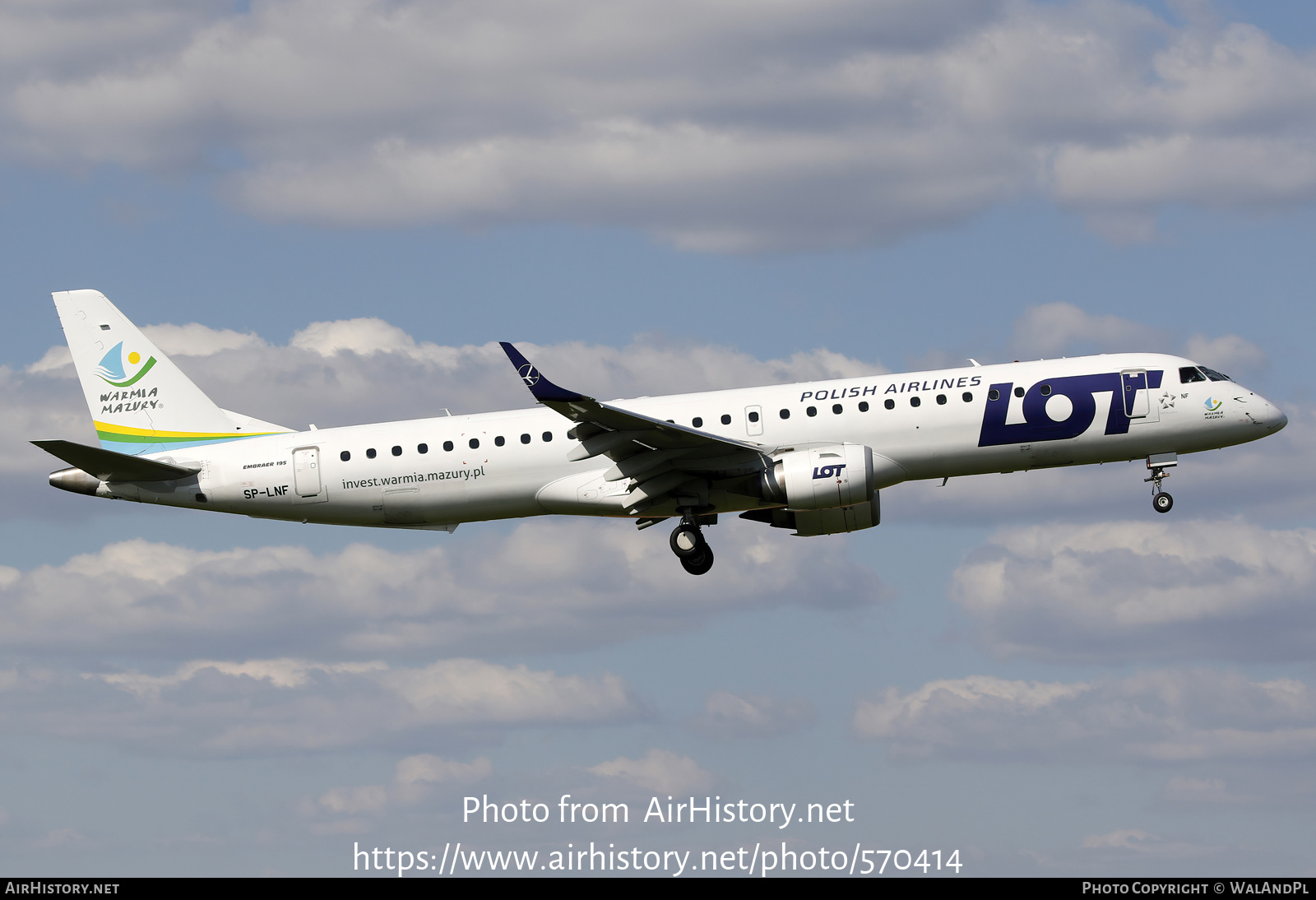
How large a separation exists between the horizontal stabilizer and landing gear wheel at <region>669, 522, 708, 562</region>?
47.7ft

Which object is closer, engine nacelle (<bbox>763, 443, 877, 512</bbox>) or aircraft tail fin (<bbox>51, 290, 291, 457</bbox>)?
engine nacelle (<bbox>763, 443, 877, 512</bbox>)

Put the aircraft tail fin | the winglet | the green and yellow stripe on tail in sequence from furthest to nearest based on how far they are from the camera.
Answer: the aircraft tail fin
the green and yellow stripe on tail
the winglet

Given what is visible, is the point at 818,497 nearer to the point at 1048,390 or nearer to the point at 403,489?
the point at 1048,390

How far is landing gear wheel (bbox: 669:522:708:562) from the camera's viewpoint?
42.1 metres

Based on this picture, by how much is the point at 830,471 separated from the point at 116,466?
20810mm

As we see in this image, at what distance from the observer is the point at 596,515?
4241 cm

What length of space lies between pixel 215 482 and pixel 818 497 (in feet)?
59.4

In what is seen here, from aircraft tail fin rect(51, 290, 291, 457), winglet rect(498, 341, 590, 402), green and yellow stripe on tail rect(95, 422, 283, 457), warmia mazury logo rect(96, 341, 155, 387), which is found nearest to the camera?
winglet rect(498, 341, 590, 402)

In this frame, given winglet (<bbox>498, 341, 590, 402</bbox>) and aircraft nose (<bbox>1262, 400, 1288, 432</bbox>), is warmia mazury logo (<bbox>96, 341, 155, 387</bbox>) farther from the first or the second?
aircraft nose (<bbox>1262, 400, 1288, 432</bbox>)

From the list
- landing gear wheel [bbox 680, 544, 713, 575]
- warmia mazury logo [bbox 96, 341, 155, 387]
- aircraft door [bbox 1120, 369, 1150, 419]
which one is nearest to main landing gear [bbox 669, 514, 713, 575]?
landing gear wheel [bbox 680, 544, 713, 575]

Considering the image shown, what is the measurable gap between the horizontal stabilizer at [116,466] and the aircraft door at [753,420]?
54.5ft

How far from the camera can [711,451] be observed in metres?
39.8
